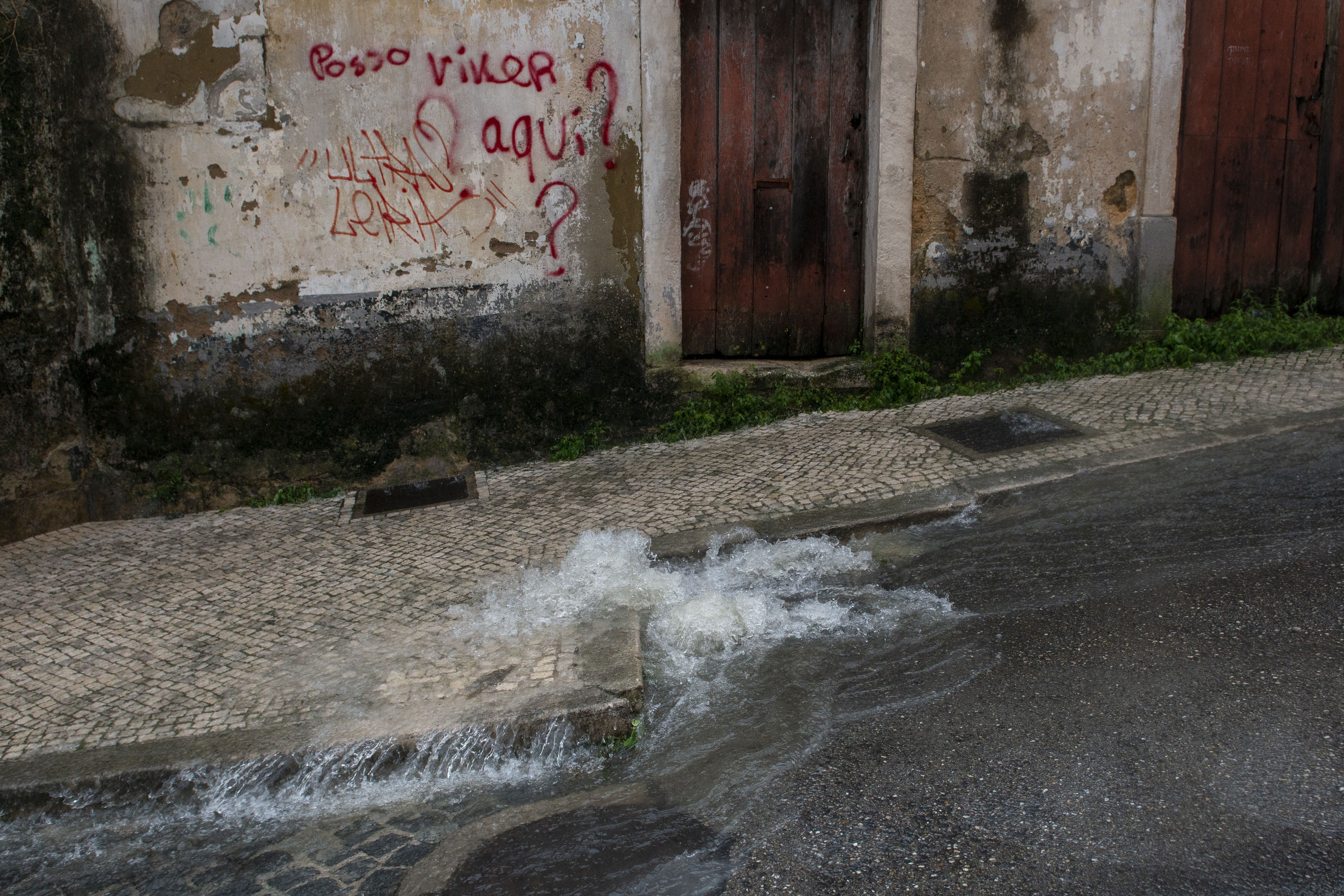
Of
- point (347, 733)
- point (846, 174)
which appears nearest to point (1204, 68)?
point (846, 174)

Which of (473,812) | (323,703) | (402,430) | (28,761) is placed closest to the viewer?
(473,812)

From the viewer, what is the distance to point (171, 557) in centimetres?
482

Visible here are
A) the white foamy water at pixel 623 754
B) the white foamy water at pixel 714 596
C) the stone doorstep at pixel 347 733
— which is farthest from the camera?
the white foamy water at pixel 714 596

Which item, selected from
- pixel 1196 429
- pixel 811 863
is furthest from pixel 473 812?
pixel 1196 429

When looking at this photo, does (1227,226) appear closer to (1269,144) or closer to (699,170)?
(1269,144)

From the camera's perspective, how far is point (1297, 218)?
693 centimetres

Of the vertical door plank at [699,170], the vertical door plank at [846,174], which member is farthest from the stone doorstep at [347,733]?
the vertical door plank at [846,174]

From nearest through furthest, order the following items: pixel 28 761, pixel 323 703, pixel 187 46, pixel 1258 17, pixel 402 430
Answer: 1. pixel 28 761
2. pixel 323 703
3. pixel 187 46
4. pixel 402 430
5. pixel 1258 17

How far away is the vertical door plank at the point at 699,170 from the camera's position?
19.4ft

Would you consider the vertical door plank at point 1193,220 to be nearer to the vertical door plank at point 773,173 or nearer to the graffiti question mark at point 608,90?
the vertical door plank at point 773,173

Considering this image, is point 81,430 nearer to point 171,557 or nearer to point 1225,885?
point 171,557

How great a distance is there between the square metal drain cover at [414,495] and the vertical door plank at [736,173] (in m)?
1.88

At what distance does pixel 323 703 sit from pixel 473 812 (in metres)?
0.79

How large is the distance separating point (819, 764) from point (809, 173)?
4.32 m
